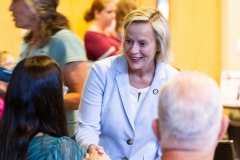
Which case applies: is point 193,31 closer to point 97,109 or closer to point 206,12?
point 206,12

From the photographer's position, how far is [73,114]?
299 cm

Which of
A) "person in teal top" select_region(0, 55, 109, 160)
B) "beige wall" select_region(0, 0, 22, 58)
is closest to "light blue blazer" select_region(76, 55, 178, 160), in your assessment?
"person in teal top" select_region(0, 55, 109, 160)

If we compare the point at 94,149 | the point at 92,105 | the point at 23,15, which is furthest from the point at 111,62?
the point at 23,15

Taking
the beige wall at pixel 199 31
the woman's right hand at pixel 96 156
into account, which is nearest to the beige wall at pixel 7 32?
the beige wall at pixel 199 31

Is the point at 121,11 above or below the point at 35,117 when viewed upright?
above

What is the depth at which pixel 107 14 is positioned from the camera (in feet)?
15.1

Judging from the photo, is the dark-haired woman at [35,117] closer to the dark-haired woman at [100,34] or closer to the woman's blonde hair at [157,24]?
the woman's blonde hair at [157,24]

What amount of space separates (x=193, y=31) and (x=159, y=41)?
13.2ft

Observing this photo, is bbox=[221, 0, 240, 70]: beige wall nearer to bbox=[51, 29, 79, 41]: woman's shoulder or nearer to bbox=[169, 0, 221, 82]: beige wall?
bbox=[169, 0, 221, 82]: beige wall

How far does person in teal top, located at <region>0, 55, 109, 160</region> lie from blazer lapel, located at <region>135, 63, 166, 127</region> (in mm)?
375

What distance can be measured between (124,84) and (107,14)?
211cm

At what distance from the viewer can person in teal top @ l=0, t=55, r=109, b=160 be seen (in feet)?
6.87

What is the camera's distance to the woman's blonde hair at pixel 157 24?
255cm

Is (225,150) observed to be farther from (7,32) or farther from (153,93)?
(7,32)
